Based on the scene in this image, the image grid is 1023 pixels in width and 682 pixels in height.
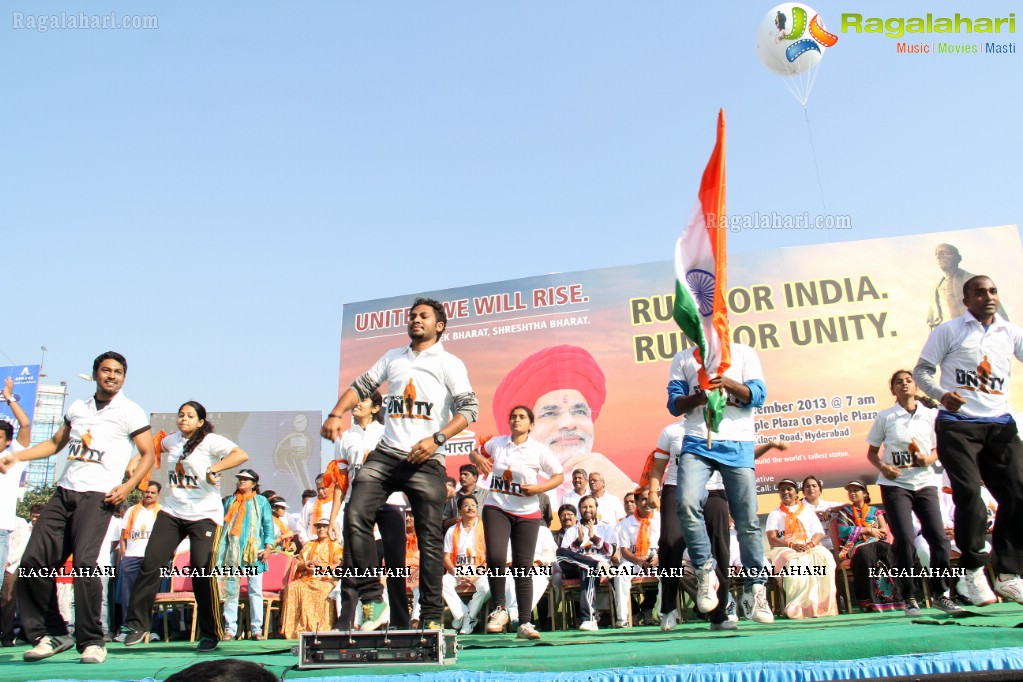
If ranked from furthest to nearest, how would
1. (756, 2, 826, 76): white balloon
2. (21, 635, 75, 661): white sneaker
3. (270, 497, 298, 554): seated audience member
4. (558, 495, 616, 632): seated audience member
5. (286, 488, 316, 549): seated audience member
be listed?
(756, 2, 826, 76): white balloon, (270, 497, 298, 554): seated audience member, (286, 488, 316, 549): seated audience member, (558, 495, 616, 632): seated audience member, (21, 635, 75, 661): white sneaker

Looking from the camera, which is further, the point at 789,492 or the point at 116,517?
the point at 116,517

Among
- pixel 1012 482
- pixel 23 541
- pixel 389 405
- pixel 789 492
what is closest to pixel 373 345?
pixel 23 541

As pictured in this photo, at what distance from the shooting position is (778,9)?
47.3 feet

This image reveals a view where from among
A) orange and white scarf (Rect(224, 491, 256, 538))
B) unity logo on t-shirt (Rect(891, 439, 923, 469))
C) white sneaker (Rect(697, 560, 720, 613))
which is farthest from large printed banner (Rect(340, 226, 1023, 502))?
white sneaker (Rect(697, 560, 720, 613))

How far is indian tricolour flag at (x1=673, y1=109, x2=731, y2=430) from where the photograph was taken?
5.23 meters

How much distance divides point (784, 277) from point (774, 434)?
2957 mm

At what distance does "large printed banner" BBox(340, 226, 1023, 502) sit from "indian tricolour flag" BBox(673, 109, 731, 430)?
9772 millimetres

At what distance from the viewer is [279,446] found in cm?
2022

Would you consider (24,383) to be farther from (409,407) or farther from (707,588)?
(707,588)

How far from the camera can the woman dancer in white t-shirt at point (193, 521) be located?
19.4 feet

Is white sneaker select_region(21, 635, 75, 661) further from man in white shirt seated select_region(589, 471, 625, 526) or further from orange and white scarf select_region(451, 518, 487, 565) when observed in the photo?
man in white shirt seated select_region(589, 471, 625, 526)

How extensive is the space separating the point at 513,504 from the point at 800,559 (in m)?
4.17

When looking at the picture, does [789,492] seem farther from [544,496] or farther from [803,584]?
[544,496]

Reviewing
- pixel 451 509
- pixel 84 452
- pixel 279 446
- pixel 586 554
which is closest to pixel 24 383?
pixel 279 446
